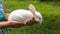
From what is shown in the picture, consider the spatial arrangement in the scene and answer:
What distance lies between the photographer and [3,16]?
2307mm

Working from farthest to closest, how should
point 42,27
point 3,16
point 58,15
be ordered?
1. point 58,15
2. point 42,27
3. point 3,16

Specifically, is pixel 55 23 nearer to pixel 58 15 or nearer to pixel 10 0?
pixel 58 15

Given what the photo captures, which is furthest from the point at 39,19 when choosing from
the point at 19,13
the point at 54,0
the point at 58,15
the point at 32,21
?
the point at 54,0

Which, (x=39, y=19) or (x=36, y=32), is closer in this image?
(x=39, y=19)

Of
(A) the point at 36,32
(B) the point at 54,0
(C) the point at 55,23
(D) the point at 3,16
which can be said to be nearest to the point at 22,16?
(D) the point at 3,16

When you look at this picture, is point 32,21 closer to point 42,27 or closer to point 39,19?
point 39,19

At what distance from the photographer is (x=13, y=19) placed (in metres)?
1.99

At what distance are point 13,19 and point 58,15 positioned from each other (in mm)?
5887

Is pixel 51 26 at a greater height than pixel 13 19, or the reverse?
pixel 13 19

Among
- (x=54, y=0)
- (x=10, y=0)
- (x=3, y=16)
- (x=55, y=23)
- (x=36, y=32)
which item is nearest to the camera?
(x=3, y=16)

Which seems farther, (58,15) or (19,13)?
(58,15)

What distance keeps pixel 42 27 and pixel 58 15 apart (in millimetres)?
1683

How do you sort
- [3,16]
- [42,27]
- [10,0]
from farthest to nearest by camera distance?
[10,0]
[42,27]
[3,16]

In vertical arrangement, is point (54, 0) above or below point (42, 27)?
above
